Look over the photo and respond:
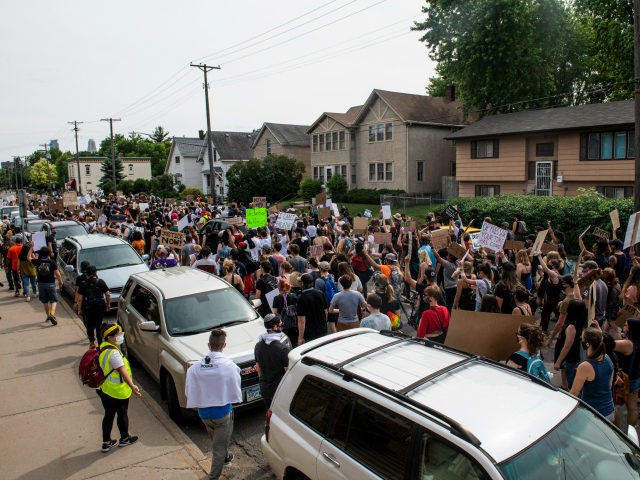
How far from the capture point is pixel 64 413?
7484 millimetres

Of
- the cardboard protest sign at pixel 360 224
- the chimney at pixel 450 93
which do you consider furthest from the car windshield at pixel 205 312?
the chimney at pixel 450 93

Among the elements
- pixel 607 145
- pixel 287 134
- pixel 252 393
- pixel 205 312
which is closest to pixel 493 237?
pixel 205 312

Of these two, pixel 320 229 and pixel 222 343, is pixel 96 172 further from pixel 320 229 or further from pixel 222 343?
pixel 222 343

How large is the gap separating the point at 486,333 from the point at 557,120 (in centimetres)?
2682

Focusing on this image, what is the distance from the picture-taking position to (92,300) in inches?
371

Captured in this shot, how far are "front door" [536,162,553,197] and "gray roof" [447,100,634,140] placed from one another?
2.32 metres

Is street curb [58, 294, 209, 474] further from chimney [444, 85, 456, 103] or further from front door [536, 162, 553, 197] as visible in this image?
chimney [444, 85, 456, 103]

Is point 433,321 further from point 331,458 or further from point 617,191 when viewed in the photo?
→ point 617,191

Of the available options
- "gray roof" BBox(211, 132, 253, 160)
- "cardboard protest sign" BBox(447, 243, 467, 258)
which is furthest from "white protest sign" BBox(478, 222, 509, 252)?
"gray roof" BBox(211, 132, 253, 160)

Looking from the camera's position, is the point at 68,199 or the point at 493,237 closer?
the point at 493,237

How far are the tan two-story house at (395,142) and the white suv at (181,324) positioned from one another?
33.3 m

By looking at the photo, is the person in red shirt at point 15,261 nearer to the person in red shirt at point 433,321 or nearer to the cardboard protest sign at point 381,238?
the cardboard protest sign at point 381,238

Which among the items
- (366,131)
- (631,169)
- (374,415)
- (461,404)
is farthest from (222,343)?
(366,131)

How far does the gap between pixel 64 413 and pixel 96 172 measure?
10095cm
